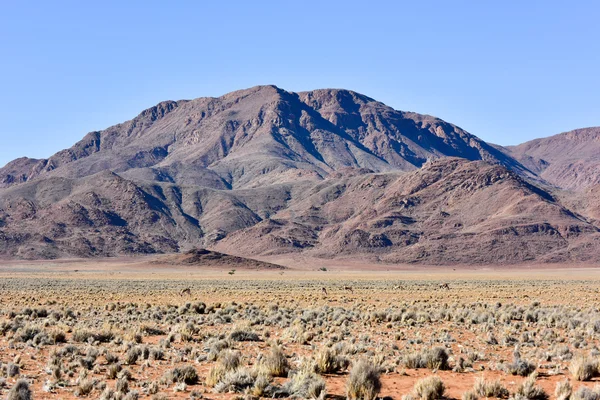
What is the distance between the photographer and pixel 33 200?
7795 inches

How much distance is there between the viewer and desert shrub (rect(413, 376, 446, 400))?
1306cm

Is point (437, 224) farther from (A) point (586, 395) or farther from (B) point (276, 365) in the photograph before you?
(A) point (586, 395)

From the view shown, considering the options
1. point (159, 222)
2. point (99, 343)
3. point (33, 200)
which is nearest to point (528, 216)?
point (159, 222)

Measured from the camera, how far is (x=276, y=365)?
15562mm

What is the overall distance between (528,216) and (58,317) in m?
146

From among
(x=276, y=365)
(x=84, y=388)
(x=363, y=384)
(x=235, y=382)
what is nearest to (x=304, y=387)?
(x=363, y=384)

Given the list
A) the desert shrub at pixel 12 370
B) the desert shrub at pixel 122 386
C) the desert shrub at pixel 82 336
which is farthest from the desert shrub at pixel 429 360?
the desert shrub at pixel 82 336

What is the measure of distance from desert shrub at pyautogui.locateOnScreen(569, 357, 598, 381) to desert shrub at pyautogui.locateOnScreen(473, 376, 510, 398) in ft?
7.89

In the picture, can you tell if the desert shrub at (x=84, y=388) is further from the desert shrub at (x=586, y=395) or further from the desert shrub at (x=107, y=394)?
the desert shrub at (x=586, y=395)

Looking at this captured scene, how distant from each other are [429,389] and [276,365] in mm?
3919

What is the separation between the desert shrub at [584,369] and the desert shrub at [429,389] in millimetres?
A: 3546

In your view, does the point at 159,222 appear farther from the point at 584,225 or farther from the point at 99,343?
the point at 99,343

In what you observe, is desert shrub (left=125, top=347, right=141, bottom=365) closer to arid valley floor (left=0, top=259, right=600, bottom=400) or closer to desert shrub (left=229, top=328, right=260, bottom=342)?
arid valley floor (left=0, top=259, right=600, bottom=400)

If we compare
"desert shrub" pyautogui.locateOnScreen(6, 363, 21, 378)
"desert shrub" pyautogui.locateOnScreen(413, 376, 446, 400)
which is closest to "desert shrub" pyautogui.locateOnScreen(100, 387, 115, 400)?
"desert shrub" pyautogui.locateOnScreen(6, 363, 21, 378)
